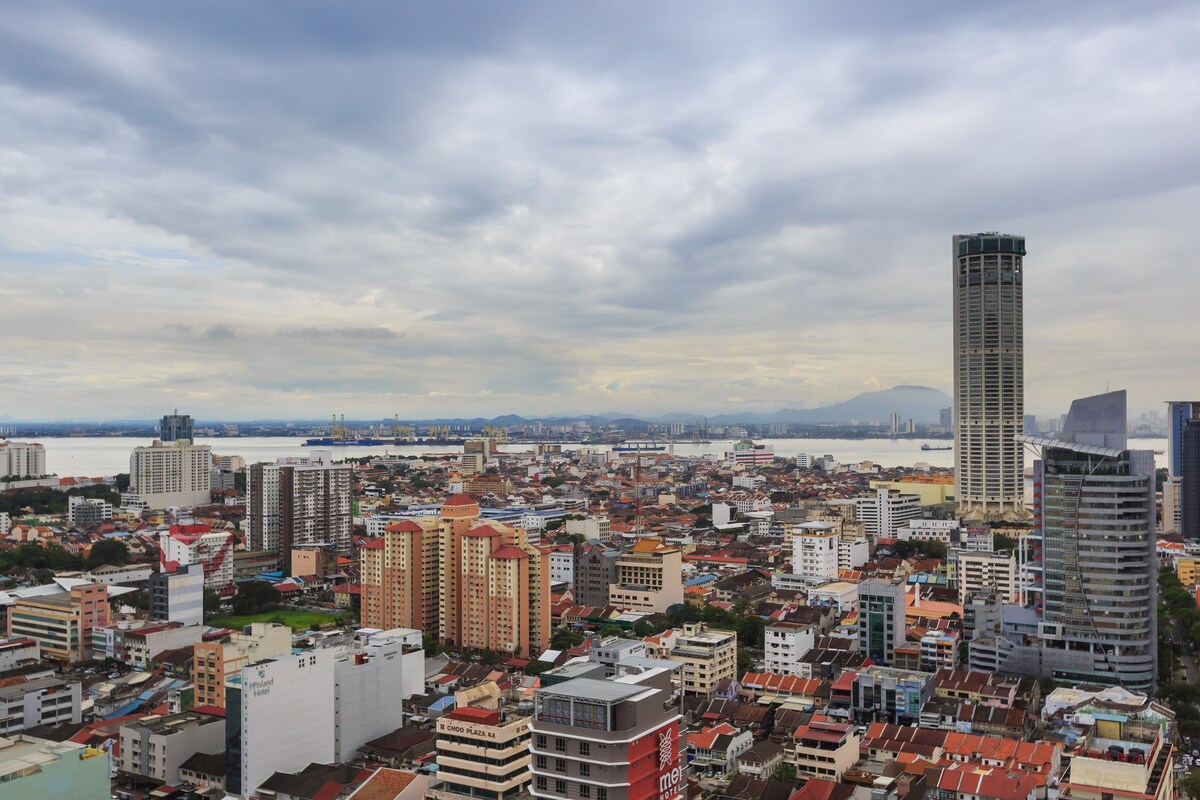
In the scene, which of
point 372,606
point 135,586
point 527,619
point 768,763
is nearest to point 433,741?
point 768,763

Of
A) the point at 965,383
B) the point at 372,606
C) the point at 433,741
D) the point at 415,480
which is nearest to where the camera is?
the point at 433,741

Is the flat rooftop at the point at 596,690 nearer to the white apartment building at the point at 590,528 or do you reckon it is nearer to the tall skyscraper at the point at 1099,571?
the tall skyscraper at the point at 1099,571

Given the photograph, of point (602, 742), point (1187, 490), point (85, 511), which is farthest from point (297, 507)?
point (1187, 490)

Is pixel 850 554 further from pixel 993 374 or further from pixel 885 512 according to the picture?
pixel 993 374

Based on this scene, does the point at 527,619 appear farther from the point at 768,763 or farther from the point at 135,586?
the point at 135,586

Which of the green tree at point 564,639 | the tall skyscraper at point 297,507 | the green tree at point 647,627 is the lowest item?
the green tree at point 564,639

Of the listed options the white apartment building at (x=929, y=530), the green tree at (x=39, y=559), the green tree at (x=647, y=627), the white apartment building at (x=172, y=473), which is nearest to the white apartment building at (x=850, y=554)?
the white apartment building at (x=929, y=530)
